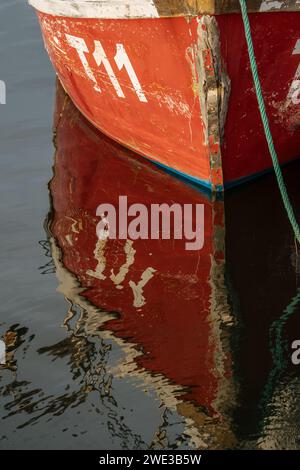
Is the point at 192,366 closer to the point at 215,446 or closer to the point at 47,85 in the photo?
the point at 215,446

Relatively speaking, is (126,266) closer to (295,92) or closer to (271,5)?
(295,92)

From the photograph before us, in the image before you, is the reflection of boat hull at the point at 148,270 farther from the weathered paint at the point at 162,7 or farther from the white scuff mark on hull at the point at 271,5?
the white scuff mark on hull at the point at 271,5

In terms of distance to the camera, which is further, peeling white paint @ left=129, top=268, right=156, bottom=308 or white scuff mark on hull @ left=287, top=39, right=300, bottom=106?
white scuff mark on hull @ left=287, top=39, right=300, bottom=106

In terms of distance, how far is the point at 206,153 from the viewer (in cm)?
579

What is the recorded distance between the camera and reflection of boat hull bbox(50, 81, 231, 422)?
4547 mm

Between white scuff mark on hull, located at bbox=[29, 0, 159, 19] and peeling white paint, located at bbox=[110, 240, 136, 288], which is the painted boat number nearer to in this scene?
white scuff mark on hull, located at bbox=[29, 0, 159, 19]

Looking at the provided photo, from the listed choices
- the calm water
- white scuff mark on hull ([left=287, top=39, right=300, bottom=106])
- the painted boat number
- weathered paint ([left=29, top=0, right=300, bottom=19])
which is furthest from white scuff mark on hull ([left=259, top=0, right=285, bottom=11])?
the calm water

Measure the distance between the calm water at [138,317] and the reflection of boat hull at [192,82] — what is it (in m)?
0.28

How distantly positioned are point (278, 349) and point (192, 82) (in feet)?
5.78

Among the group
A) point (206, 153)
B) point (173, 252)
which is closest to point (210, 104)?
point (206, 153)

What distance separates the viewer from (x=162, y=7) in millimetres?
5203

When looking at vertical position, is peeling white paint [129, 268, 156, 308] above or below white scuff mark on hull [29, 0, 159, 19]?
below

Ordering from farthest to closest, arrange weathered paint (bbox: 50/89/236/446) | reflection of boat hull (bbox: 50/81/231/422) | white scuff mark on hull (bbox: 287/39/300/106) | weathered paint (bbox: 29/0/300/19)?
white scuff mark on hull (bbox: 287/39/300/106) < weathered paint (bbox: 29/0/300/19) < reflection of boat hull (bbox: 50/81/231/422) < weathered paint (bbox: 50/89/236/446)

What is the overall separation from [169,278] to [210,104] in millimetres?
1048
